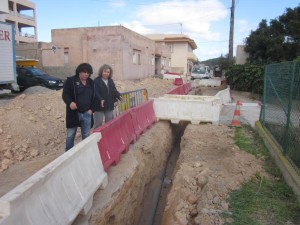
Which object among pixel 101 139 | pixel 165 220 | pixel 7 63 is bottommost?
pixel 165 220

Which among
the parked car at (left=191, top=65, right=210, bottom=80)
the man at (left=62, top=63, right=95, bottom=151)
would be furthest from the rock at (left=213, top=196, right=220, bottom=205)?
the parked car at (left=191, top=65, right=210, bottom=80)

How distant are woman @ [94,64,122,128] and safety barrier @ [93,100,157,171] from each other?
0.34 metres

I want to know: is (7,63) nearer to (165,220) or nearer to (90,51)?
(90,51)

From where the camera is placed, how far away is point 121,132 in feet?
20.2

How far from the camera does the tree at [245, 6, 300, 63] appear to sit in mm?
21188

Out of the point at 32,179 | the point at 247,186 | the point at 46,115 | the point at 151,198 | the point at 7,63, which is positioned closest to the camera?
the point at 32,179

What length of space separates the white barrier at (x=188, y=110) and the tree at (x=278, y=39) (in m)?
14.4

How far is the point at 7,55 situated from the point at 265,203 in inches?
536

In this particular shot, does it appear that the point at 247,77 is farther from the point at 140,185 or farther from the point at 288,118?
the point at 140,185

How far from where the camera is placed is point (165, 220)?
4512mm

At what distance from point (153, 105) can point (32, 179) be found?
670 centimetres

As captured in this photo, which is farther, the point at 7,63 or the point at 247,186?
the point at 7,63

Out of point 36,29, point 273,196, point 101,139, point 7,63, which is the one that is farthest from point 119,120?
point 36,29

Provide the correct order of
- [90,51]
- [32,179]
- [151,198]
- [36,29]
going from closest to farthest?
[32,179], [151,198], [90,51], [36,29]
